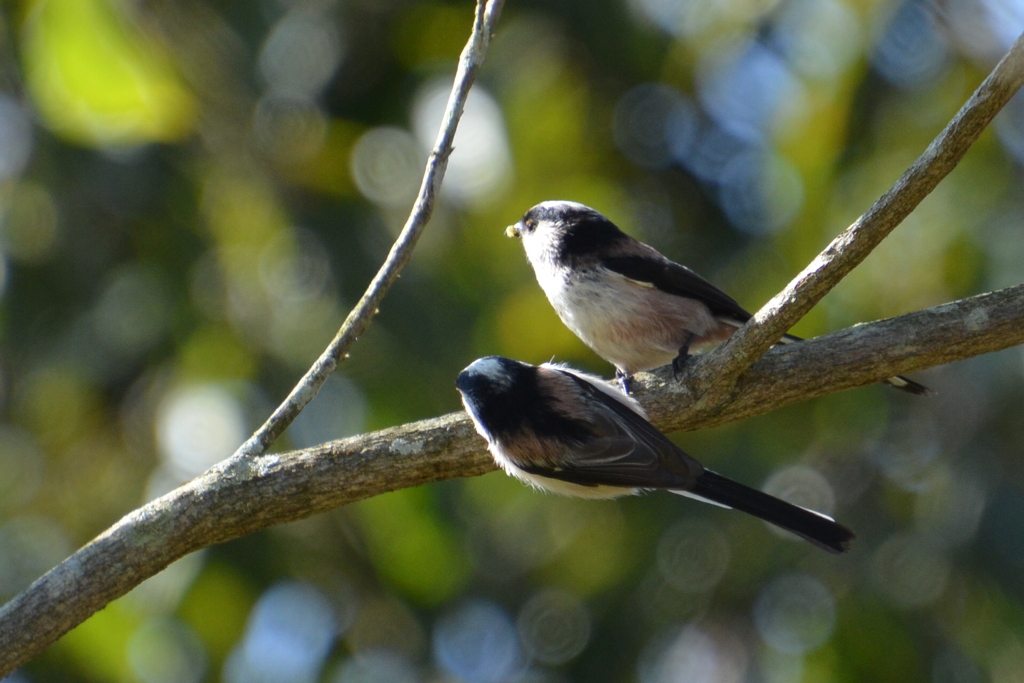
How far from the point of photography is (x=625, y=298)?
14.8 ft

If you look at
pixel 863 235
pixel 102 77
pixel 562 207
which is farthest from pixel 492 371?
pixel 102 77

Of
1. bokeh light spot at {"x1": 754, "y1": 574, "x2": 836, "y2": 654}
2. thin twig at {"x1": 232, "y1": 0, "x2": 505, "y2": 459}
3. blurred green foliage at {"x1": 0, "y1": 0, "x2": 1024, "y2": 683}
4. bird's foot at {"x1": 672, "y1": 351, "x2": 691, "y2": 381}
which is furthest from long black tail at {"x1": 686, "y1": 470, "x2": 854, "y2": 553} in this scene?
bokeh light spot at {"x1": 754, "y1": 574, "x2": 836, "y2": 654}

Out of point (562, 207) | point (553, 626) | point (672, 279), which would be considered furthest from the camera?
point (553, 626)

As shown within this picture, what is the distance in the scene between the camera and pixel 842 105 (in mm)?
7188

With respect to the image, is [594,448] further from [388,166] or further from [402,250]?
[388,166]

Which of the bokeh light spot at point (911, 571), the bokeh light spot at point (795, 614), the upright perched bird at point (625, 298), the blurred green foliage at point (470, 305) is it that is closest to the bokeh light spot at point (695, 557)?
the blurred green foliage at point (470, 305)

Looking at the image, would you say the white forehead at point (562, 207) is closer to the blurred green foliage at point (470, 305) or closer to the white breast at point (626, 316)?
the white breast at point (626, 316)

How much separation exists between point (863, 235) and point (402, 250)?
162 centimetres

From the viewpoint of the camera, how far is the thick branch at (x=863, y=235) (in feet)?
9.48

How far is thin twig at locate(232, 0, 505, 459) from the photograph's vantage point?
3.57 metres

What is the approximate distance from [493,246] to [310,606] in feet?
11.0

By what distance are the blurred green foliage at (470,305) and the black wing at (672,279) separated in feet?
A: 7.32

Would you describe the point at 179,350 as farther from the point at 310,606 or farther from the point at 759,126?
the point at 759,126

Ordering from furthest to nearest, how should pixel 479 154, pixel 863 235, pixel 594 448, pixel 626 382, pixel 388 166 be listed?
pixel 388 166
pixel 479 154
pixel 626 382
pixel 594 448
pixel 863 235
